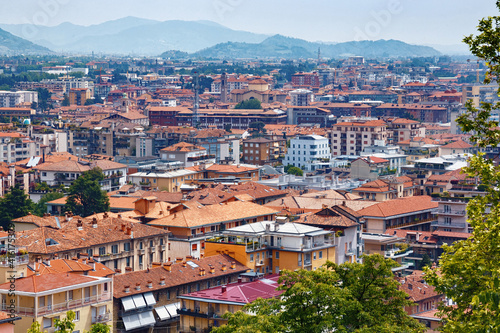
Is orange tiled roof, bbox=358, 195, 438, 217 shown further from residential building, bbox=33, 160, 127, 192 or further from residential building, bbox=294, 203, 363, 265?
residential building, bbox=33, 160, 127, 192

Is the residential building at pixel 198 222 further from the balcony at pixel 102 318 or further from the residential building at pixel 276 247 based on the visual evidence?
the balcony at pixel 102 318

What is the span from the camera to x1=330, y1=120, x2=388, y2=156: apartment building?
108875 mm

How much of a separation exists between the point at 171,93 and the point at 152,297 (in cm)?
15946

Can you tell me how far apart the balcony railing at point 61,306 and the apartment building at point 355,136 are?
255 feet

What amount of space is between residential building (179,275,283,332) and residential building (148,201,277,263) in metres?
8.88

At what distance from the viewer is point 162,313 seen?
34094 mm

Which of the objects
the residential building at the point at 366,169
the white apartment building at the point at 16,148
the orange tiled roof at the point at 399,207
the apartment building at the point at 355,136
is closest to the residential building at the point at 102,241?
the orange tiled roof at the point at 399,207

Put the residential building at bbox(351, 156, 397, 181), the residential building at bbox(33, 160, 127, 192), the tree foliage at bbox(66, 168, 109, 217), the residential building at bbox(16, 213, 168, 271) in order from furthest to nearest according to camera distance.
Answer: the residential building at bbox(351, 156, 397, 181), the residential building at bbox(33, 160, 127, 192), the tree foliage at bbox(66, 168, 109, 217), the residential building at bbox(16, 213, 168, 271)

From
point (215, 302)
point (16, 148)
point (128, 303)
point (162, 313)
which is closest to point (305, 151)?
point (16, 148)

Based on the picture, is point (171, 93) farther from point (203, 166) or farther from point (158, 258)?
point (158, 258)

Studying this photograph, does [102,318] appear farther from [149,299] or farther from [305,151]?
[305,151]

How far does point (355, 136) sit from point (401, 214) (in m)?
52.8

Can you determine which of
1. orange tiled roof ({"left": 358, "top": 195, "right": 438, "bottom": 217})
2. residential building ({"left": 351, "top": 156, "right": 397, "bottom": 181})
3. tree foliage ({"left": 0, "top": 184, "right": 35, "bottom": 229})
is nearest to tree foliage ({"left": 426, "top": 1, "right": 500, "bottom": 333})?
orange tiled roof ({"left": 358, "top": 195, "right": 438, "bottom": 217})

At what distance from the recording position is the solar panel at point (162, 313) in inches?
1335
